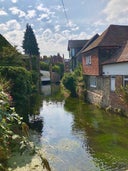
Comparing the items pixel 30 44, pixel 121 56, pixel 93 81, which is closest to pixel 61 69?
pixel 30 44

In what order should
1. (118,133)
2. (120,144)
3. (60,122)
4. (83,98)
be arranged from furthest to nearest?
(83,98), (60,122), (118,133), (120,144)

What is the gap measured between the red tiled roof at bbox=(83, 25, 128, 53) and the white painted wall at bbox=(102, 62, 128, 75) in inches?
97.1

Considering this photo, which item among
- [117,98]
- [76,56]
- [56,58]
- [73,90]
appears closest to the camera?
[117,98]

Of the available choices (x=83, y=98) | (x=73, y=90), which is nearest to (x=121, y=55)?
(x=83, y=98)

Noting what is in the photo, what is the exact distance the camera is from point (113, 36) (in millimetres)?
23859

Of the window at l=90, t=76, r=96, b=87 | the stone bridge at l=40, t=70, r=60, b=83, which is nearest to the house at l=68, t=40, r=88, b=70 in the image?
the stone bridge at l=40, t=70, r=60, b=83

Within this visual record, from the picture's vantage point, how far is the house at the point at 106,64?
64.6ft

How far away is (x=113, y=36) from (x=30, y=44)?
48.9m

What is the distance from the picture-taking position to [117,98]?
19.1 m

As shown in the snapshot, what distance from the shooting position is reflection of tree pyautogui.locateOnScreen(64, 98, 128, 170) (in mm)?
10359

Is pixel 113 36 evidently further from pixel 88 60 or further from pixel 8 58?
pixel 8 58

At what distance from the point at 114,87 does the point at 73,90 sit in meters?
12.1

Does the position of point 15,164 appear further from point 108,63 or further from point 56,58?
point 56,58

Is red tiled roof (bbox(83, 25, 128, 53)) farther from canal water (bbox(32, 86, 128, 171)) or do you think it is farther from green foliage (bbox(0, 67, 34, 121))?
green foliage (bbox(0, 67, 34, 121))
